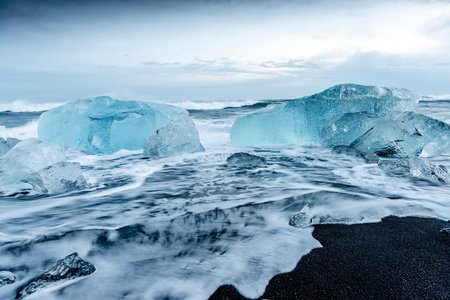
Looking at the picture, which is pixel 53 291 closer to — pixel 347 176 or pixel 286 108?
pixel 347 176

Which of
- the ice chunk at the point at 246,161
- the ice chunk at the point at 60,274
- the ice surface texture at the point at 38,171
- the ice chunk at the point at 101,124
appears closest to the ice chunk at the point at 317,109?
the ice chunk at the point at 101,124

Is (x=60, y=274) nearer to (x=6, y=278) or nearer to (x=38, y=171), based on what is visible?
(x=6, y=278)

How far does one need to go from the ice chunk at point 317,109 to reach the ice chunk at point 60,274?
4288 mm

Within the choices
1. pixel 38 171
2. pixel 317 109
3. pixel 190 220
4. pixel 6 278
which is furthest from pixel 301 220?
pixel 317 109

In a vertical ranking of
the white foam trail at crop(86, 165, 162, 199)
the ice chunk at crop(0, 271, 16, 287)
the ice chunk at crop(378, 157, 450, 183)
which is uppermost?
the ice chunk at crop(378, 157, 450, 183)

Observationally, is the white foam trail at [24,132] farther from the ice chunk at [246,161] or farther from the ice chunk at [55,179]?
the ice chunk at [246,161]

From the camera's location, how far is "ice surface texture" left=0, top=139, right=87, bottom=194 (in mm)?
2729

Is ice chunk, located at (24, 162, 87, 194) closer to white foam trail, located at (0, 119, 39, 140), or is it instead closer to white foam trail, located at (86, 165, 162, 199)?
white foam trail, located at (86, 165, 162, 199)

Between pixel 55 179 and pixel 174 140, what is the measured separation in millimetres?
1986

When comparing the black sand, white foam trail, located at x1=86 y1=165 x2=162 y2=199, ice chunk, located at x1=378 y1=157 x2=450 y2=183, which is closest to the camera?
the black sand

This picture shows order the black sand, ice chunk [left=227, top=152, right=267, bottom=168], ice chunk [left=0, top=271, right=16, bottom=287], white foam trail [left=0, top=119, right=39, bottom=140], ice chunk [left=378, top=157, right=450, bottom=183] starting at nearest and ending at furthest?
the black sand, ice chunk [left=0, top=271, right=16, bottom=287], ice chunk [left=378, top=157, right=450, bottom=183], ice chunk [left=227, top=152, right=267, bottom=168], white foam trail [left=0, top=119, right=39, bottom=140]

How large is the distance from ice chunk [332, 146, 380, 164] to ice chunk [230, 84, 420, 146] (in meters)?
1.14

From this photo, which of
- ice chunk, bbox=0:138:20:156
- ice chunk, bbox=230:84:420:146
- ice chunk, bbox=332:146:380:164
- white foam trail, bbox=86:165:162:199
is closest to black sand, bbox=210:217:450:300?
white foam trail, bbox=86:165:162:199

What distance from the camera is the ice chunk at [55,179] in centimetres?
271
